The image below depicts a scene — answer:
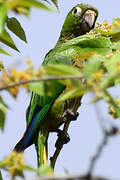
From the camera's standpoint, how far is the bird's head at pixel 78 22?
12.0 ft

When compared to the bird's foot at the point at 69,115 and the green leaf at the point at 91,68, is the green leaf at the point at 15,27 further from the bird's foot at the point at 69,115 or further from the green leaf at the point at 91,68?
the bird's foot at the point at 69,115

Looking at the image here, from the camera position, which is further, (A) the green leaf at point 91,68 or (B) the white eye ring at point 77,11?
(B) the white eye ring at point 77,11

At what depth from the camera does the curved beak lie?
3.60 m

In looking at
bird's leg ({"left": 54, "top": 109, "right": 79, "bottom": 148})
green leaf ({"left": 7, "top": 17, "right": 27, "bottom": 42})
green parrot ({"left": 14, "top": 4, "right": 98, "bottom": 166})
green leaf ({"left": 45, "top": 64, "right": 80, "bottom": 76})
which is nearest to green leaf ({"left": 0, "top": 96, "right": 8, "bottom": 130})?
green leaf ({"left": 45, "top": 64, "right": 80, "bottom": 76})

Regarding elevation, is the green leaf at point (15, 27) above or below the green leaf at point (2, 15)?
above

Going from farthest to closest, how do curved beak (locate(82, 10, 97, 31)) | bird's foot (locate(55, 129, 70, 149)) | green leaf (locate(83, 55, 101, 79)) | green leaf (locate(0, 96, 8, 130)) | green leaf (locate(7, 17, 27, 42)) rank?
curved beak (locate(82, 10, 97, 31)), bird's foot (locate(55, 129, 70, 149)), green leaf (locate(7, 17, 27, 42)), green leaf (locate(0, 96, 8, 130)), green leaf (locate(83, 55, 101, 79))

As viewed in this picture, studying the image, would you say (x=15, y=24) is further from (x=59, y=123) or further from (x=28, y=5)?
(x=59, y=123)

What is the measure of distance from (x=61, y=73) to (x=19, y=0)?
0.77 feet

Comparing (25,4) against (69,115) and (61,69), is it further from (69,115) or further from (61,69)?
(69,115)

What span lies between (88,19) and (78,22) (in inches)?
4.2

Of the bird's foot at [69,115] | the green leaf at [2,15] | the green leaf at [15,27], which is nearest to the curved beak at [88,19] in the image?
the bird's foot at [69,115]

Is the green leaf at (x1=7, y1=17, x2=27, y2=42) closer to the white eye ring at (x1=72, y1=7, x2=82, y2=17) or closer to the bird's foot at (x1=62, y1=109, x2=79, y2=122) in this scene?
the bird's foot at (x1=62, y1=109, x2=79, y2=122)

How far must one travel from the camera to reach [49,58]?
329 cm

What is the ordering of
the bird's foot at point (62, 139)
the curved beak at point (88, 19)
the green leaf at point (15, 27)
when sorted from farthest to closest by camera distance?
the curved beak at point (88, 19) < the bird's foot at point (62, 139) < the green leaf at point (15, 27)
